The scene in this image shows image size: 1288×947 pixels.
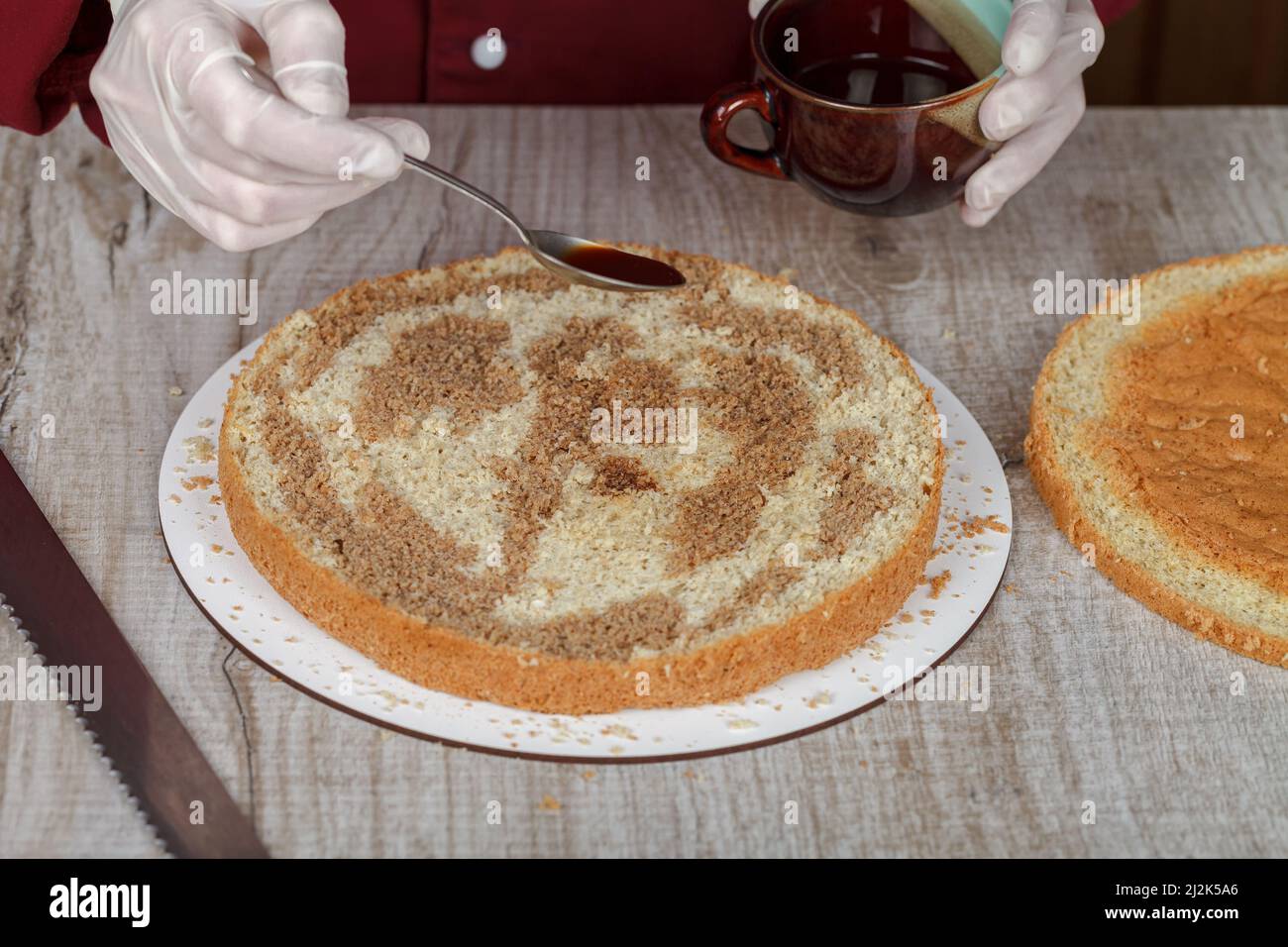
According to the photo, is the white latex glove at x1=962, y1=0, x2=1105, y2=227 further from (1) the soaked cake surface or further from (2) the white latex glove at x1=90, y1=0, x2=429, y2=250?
(2) the white latex glove at x1=90, y1=0, x2=429, y2=250

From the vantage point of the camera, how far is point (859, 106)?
179 centimetres

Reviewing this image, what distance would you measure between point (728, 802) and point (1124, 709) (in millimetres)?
492

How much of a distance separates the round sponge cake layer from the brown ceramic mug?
0.19 metres

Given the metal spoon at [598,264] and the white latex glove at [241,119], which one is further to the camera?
the metal spoon at [598,264]

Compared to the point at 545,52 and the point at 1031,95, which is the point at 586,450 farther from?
the point at 545,52

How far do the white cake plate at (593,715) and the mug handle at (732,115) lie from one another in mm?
554

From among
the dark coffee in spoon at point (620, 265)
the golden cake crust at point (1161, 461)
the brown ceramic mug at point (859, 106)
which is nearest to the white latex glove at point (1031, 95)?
the brown ceramic mug at point (859, 106)

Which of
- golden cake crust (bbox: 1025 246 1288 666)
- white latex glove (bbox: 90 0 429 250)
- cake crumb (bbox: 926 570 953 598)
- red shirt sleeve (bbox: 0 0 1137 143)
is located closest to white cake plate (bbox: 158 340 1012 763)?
cake crumb (bbox: 926 570 953 598)

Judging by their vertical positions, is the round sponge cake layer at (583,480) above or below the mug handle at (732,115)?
below

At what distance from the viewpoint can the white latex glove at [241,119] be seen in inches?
62.1

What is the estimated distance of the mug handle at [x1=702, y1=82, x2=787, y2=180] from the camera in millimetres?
1916

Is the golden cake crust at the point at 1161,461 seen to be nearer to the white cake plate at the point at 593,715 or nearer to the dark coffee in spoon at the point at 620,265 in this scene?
the white cake plate at the point at 593,715

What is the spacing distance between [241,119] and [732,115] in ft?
2.27

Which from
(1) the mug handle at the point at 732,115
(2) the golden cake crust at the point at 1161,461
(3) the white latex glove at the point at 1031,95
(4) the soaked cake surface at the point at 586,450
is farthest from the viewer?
(1) the mug handle at the point at 732,115
